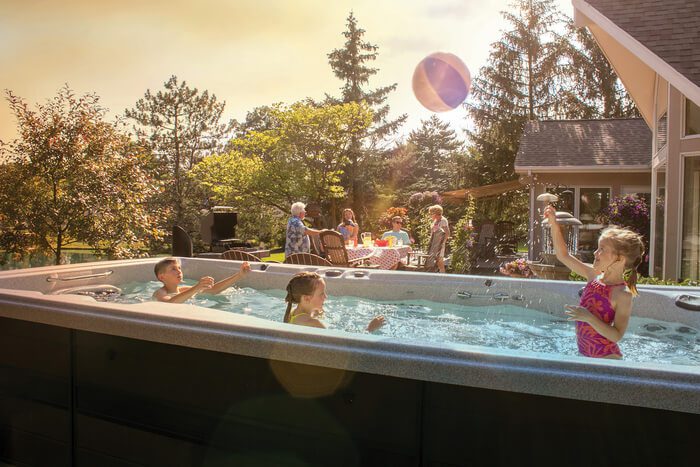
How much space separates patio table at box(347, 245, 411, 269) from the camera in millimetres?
7547

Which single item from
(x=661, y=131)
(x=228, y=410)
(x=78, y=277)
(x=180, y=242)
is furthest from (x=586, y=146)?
(x=228, y=410)

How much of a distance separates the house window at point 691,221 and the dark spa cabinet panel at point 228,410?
631cm

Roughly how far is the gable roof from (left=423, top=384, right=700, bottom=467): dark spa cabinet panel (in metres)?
10.8

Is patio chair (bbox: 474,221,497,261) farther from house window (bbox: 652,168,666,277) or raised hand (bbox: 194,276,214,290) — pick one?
raised hand (bbox: 194,276,214,290)

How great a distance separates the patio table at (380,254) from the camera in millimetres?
7547

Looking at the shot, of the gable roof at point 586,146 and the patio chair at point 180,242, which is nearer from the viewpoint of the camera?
the patio chair at point 180,242

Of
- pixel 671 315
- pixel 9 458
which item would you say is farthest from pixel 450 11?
pixel 9 458

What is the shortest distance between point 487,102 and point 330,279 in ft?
61.8

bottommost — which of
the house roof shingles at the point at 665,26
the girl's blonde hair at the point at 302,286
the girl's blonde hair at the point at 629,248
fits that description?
the girl's blonde hair at the point at 302,286

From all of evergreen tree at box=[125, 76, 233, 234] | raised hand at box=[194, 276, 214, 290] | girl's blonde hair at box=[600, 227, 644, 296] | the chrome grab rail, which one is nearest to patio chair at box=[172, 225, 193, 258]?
raised hand at box=[194, 276, 214, 290]

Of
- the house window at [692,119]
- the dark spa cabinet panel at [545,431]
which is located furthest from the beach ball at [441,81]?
the dark spa cabinet panel at [545,431]

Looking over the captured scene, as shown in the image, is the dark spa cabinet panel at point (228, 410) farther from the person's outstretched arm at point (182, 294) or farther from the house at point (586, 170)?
the house at point (586, 170)

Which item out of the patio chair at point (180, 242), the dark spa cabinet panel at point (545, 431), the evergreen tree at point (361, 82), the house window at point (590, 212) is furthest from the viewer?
the evergreen tree at point (361, 82)

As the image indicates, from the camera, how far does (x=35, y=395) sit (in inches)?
103
